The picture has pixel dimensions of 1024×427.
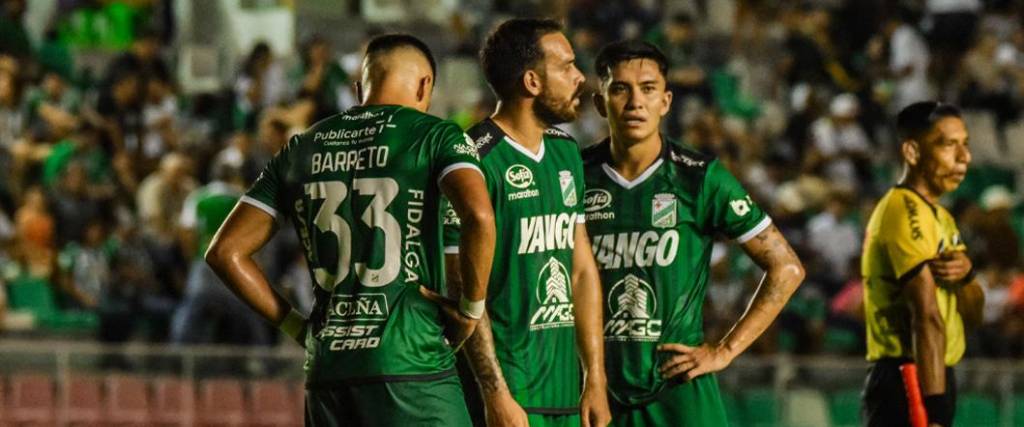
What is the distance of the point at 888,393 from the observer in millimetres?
8656

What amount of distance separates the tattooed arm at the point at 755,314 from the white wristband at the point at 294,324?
1637mm

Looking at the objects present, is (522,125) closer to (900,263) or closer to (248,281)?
(248,281)

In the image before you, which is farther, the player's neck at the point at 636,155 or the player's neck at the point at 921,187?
the player's neck at the point at 921,187

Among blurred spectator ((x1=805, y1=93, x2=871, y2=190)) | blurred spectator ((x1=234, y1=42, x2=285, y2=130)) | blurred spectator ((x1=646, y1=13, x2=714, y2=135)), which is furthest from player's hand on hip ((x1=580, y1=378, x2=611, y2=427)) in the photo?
blurred spectator ((x1=646, y1=13, x2=714, y2=135))

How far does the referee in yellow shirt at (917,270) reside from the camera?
8414 mm

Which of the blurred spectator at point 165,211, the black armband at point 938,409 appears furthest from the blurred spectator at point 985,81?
the black armband at point 938,409

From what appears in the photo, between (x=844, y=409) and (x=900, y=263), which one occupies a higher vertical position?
(x=900, y=263)

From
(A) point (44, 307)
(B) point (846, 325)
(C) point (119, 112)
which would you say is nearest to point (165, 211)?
(A) point (44, 307)

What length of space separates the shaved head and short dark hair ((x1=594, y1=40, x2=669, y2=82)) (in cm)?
132

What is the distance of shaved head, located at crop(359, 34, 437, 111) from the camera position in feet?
22.9

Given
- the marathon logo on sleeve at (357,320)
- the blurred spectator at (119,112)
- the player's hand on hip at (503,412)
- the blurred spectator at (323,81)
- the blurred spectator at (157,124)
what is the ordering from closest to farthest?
the marathon logo on sleeve at (357,320) → the player's hand on hip at (503,412) → the blurred spectator at (157,124) → the blurred spectator at (119,112) → the blurred spectator at (323,81)

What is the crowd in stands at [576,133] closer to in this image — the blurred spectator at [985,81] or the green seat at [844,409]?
the blurred spectator at [985,81]

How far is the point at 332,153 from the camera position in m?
6.85

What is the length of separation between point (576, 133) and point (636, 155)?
10.7m
